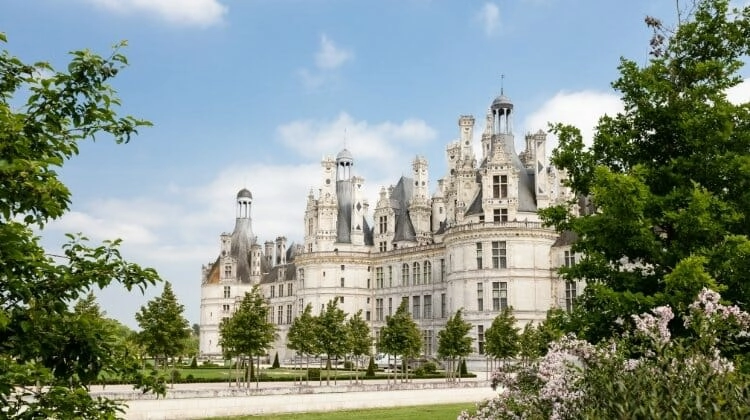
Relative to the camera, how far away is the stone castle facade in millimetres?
56812

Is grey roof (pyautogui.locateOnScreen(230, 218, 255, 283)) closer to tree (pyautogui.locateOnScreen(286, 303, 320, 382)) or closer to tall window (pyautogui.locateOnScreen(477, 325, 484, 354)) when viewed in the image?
tree (pyautogui.locateOnScreen(286, 303, 320, 382))

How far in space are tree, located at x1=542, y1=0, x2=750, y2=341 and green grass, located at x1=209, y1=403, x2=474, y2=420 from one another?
9.45 m

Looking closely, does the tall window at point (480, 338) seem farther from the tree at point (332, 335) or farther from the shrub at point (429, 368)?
the tree at point (332, 335)

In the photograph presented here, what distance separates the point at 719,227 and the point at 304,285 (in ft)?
202

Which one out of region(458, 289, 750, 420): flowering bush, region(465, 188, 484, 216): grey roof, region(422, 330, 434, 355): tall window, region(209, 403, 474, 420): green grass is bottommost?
region(209, 403, 474, 420): green grass

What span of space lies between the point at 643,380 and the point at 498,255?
48665mm

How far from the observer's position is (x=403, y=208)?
249 feet

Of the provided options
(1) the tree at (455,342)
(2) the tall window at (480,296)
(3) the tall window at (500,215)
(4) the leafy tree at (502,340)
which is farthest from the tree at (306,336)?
(3) the tall window at (500,215)

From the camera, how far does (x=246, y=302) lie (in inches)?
1702

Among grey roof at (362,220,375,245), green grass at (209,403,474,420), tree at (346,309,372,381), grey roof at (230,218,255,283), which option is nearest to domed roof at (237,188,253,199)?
grey roof at (230,218,255,283)

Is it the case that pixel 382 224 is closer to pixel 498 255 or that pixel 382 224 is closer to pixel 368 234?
pixel 368 234

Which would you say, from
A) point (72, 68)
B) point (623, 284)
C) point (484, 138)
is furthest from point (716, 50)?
point (484, 138)

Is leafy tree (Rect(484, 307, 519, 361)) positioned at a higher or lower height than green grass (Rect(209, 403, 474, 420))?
higher

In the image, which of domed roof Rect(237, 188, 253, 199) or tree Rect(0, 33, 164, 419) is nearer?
tree Rect(0, 33, 164, 419)
